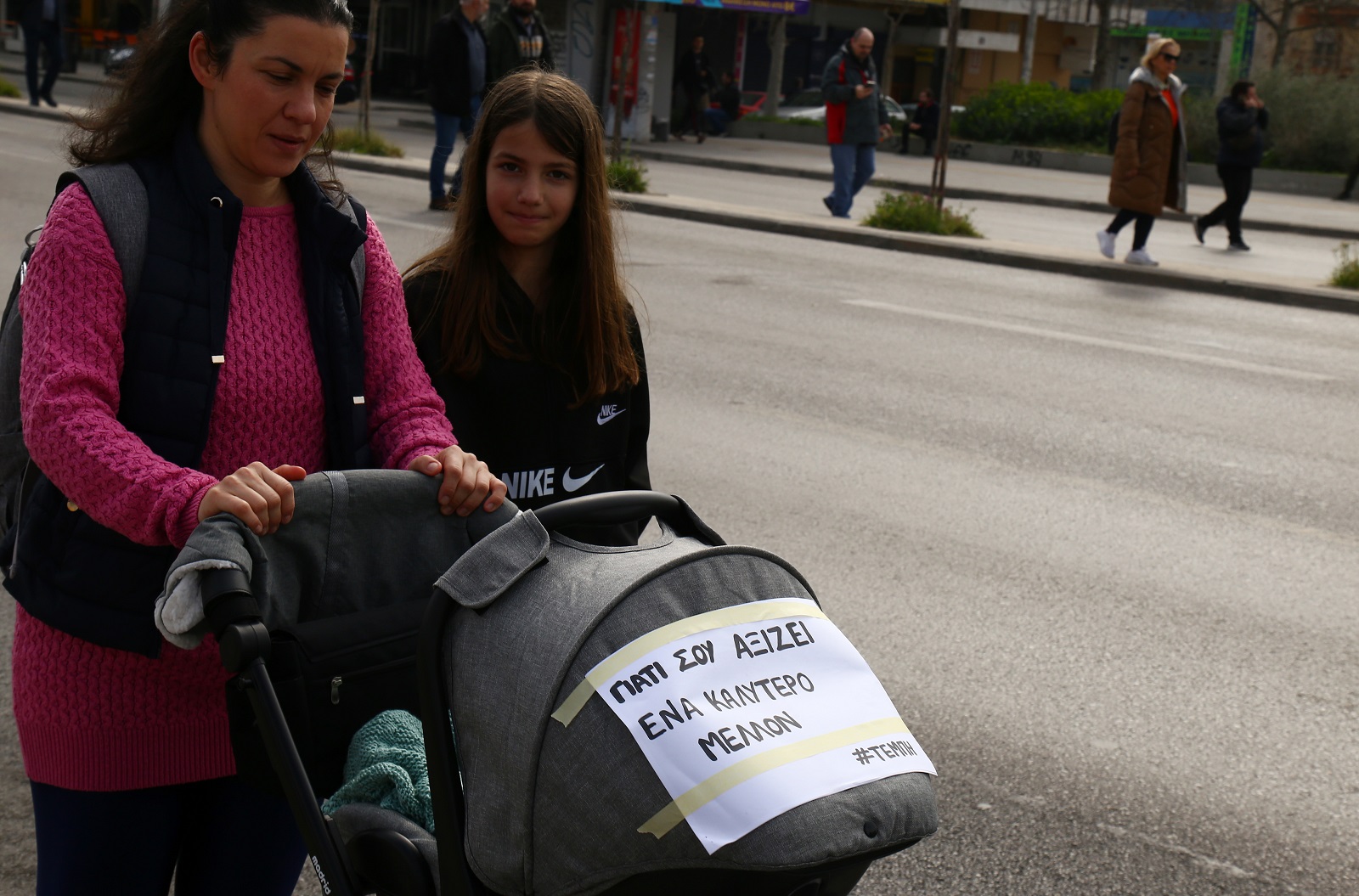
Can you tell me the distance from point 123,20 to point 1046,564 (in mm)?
34482

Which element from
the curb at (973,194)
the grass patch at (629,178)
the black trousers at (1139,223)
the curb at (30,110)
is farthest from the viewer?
the curb at (30,110)

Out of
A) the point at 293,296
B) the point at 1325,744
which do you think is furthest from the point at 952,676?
the point at 293,296

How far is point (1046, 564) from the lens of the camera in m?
5.53

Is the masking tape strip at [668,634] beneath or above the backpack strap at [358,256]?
beneath

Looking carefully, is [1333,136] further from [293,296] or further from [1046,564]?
[293,296]

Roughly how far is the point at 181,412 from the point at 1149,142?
12763 millimetres

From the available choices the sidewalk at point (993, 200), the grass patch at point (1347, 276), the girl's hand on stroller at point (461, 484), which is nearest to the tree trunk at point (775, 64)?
the sidewalk at point (993, 200)

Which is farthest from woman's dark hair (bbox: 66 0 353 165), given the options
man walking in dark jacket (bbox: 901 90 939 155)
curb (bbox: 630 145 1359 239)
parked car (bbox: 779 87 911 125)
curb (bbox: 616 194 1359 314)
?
parked car (bbox: 779 87 911 125)

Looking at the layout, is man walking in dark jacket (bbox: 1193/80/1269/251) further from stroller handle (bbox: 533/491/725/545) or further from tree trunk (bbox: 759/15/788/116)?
tree trunk (bbox: 759/15/788/116)

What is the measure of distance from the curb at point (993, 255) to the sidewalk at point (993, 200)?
0.01 metres

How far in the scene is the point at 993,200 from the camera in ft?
73.1

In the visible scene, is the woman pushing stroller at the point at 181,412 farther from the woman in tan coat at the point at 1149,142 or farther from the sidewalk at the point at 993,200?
the woman in tan coat at the point at 1149,142

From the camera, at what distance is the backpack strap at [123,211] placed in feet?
6.40

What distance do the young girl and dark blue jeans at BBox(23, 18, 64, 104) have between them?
77.0ft
